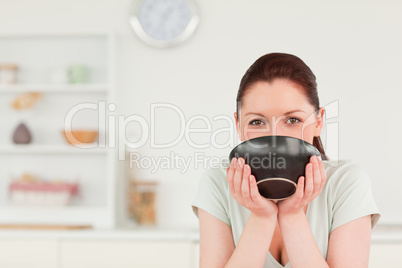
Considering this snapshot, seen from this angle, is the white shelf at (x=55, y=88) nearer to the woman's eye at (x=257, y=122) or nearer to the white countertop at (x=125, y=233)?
the white countertop at (x=125, y=233)

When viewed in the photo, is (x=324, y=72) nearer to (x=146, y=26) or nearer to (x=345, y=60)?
(x=345, y=60)

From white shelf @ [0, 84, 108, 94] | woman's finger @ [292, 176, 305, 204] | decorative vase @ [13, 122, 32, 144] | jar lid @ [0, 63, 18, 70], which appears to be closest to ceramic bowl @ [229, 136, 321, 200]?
woman's finger @ [292, 176, 305, 204]

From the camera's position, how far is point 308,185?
100 cm

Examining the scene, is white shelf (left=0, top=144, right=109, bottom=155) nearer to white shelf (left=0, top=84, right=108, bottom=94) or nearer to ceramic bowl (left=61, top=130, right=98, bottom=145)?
ceramic bowl (left=61, top=130, right=98, bottom=145)

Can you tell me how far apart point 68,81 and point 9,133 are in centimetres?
54

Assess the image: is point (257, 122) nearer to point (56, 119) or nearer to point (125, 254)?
point (125, 254)

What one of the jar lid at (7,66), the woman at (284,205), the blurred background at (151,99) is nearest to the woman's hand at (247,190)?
the woman at (284,205)

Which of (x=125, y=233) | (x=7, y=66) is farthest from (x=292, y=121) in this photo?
(x=7, y=66)

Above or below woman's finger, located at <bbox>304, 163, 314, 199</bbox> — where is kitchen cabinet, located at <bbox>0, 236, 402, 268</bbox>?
below

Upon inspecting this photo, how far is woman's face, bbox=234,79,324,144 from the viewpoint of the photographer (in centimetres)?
115

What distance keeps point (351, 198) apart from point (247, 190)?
0.30 m

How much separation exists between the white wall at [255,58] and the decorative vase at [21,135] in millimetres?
580

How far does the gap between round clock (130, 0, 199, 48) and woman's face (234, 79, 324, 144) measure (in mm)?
2045

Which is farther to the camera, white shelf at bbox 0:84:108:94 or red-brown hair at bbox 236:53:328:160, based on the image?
white shelf at bbox 0:84:108:94
